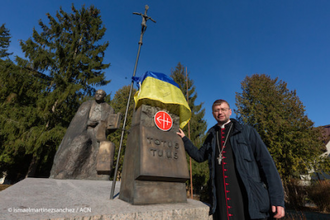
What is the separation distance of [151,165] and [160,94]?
113 centimetres

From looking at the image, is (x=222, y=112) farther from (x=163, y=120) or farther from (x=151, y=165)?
(x=151, y=165)

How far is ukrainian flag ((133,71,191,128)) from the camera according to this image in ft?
8.68

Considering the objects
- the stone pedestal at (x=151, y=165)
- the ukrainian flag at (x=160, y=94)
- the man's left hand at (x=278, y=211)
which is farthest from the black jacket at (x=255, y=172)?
the ukrainian flag at (x=160, y=94)

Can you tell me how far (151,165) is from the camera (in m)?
2.21

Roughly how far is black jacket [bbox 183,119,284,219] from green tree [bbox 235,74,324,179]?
492 inches

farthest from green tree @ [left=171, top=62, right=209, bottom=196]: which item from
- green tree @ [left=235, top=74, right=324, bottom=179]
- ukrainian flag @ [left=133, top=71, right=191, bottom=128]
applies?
ukrainian flag @ [left=133, top=71, right=191, bottom=128]

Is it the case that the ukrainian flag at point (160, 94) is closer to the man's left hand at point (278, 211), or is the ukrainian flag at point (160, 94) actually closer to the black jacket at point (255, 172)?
the black jacket at point (255, 172)

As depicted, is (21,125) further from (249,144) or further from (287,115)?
(287,115)

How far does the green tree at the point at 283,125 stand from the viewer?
11.5 metres

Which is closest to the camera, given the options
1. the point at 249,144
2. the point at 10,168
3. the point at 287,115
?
the point at 249,144

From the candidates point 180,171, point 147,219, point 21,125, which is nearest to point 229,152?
point 180,171

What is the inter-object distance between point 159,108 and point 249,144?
1504 millimetres

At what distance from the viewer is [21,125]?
1032cm

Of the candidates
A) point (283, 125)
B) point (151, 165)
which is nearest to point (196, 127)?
point (283, 125)
